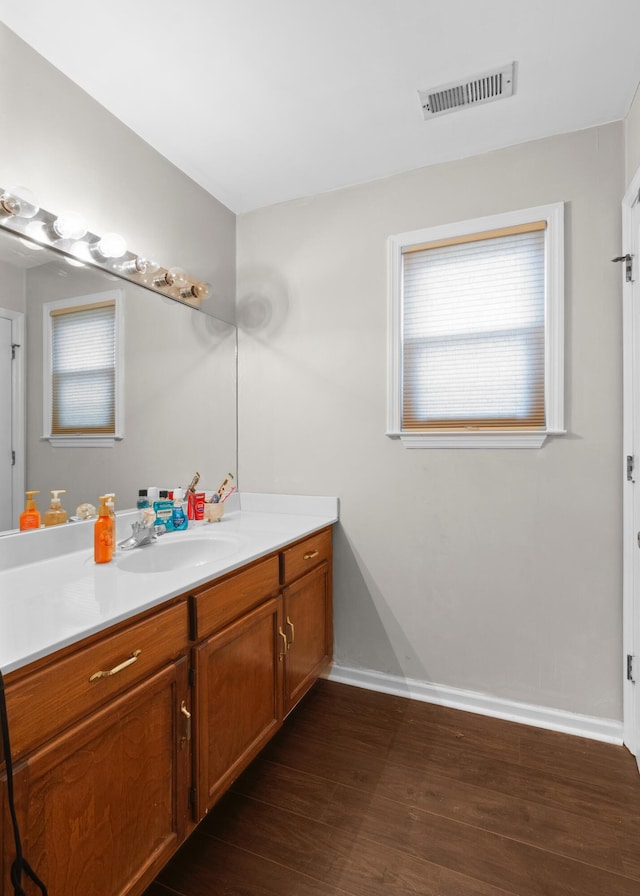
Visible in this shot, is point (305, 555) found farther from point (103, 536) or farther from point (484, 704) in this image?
point (484, 704)

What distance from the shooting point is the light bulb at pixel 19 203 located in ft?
4.63

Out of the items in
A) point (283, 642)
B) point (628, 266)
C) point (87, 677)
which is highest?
point (628, 266)

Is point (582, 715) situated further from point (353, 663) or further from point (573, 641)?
point (353, 663)

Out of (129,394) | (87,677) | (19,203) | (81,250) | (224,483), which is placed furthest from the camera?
(224,483)

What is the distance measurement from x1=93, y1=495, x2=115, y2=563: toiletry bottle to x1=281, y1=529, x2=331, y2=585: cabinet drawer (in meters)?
0.62

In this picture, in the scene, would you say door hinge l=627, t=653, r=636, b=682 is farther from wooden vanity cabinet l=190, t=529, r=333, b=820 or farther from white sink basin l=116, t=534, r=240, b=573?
white sink basin l=116, t=534, r=240, b=573

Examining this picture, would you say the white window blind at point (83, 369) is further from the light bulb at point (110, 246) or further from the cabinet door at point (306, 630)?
the cabinet door at point (306, 630)

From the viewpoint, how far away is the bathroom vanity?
3.01 feet

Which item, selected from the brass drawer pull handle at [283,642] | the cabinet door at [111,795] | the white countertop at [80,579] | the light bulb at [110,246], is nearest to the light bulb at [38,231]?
the light bulb at [110,246]

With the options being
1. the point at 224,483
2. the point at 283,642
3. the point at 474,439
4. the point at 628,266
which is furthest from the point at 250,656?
the point at 628,266

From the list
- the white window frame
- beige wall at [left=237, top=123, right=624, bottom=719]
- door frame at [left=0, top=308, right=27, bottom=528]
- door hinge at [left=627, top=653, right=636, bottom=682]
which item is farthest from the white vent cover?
door hinge at [left=627, top=653, right=636, bottom=682]

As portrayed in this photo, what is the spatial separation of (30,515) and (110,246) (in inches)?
39.3

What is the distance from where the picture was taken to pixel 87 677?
1.01 m

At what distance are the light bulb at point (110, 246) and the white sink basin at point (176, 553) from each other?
1088 millimetres
